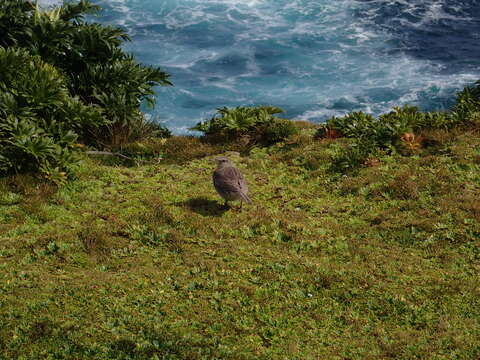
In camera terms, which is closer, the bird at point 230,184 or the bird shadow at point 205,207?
the bird at point 230,184

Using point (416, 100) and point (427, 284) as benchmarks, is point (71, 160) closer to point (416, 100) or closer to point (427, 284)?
point (427, 284)

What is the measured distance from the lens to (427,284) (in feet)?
31.3

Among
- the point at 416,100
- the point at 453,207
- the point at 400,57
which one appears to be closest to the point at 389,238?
the point at 453,207

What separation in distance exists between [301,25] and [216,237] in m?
32.5

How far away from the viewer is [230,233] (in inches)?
446

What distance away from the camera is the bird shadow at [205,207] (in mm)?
12266

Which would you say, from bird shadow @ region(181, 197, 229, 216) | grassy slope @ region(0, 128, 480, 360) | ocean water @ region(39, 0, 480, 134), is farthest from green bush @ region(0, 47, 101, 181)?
ocean water @ region(39, 0, 480, 134)

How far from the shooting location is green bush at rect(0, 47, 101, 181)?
12.8 meters

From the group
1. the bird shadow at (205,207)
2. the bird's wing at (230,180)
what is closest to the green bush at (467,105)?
the bird's wing at (230,180)

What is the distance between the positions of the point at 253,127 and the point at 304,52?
21676 millimetres

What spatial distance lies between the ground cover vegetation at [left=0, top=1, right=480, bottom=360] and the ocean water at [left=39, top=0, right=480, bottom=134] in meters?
14.0

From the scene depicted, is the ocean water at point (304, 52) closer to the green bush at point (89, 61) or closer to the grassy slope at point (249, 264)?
the green bush at point (89, 61)

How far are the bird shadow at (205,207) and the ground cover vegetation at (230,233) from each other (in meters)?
0.07

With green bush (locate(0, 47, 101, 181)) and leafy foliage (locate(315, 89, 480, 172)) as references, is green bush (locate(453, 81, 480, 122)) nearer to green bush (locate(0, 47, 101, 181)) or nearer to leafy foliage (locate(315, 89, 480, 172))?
leafy foliage (locate(315, 89, 480, 172))
